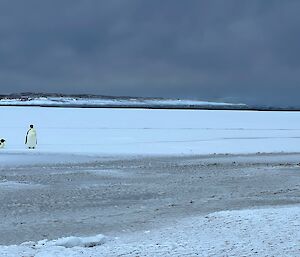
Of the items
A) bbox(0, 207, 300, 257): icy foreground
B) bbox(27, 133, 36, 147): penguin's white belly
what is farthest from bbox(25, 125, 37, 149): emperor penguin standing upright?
bbox(0, 207, 300, 257): icy foreground

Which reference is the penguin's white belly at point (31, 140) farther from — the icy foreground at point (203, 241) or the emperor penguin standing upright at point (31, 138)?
the icy foreground at point (203, 241)

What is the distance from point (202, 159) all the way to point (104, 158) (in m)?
3.62

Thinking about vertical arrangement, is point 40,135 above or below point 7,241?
above

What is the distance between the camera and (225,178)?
540 inches

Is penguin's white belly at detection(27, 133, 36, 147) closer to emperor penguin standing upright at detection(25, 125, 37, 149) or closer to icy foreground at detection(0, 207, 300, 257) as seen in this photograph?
emperor penguin standing upright at detection(25, 125, 37, 149)

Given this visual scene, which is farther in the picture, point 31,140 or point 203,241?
point 31,140

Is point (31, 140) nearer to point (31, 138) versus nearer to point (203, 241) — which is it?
point (31, 138)

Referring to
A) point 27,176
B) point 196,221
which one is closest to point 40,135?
point 27,176

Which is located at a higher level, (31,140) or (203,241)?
(31,140)

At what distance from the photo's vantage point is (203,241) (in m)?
6.54

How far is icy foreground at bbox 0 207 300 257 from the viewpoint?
6039 mm

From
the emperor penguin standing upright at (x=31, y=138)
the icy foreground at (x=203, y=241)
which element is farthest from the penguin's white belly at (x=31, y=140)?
the icy foreground at (x=203, y=241)

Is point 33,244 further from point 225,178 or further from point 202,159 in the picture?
point 202,159

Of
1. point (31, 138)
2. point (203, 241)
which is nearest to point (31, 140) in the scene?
point (31, 138)
